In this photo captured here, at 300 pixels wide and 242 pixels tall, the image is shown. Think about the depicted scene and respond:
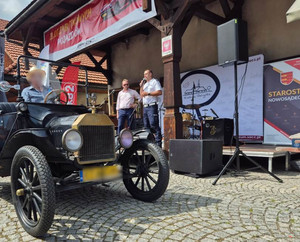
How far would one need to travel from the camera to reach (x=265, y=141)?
20.8ft

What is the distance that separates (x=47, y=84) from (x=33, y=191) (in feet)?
5.44

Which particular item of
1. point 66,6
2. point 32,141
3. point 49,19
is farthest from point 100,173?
point 49,19

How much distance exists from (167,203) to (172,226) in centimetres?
68

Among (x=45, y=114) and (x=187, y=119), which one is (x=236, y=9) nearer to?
(x=187, y=119)

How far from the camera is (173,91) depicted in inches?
209

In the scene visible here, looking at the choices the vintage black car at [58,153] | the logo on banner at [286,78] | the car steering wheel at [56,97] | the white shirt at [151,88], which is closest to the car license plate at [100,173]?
the vintage black car at [58,153]

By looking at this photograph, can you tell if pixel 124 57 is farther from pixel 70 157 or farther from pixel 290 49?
pixel 70 157

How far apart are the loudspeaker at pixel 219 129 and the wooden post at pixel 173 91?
86cm

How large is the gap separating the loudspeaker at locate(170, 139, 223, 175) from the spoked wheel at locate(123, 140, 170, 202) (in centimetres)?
116

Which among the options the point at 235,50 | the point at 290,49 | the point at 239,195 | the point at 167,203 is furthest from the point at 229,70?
the point at 167,203

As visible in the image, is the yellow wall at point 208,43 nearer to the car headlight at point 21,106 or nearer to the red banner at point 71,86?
the red banner at point 71,86

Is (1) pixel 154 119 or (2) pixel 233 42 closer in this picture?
(2) pixel 233 42

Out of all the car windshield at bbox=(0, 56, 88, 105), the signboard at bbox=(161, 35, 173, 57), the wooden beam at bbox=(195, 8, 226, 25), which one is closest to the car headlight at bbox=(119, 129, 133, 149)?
the car windshield at bbox=(0, 56, 88, 105)

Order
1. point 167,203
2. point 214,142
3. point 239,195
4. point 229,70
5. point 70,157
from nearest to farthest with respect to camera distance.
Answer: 1. point 70,157
2. point 167,203
3. point 239,195
4. point 214,142
5. point 229,70
